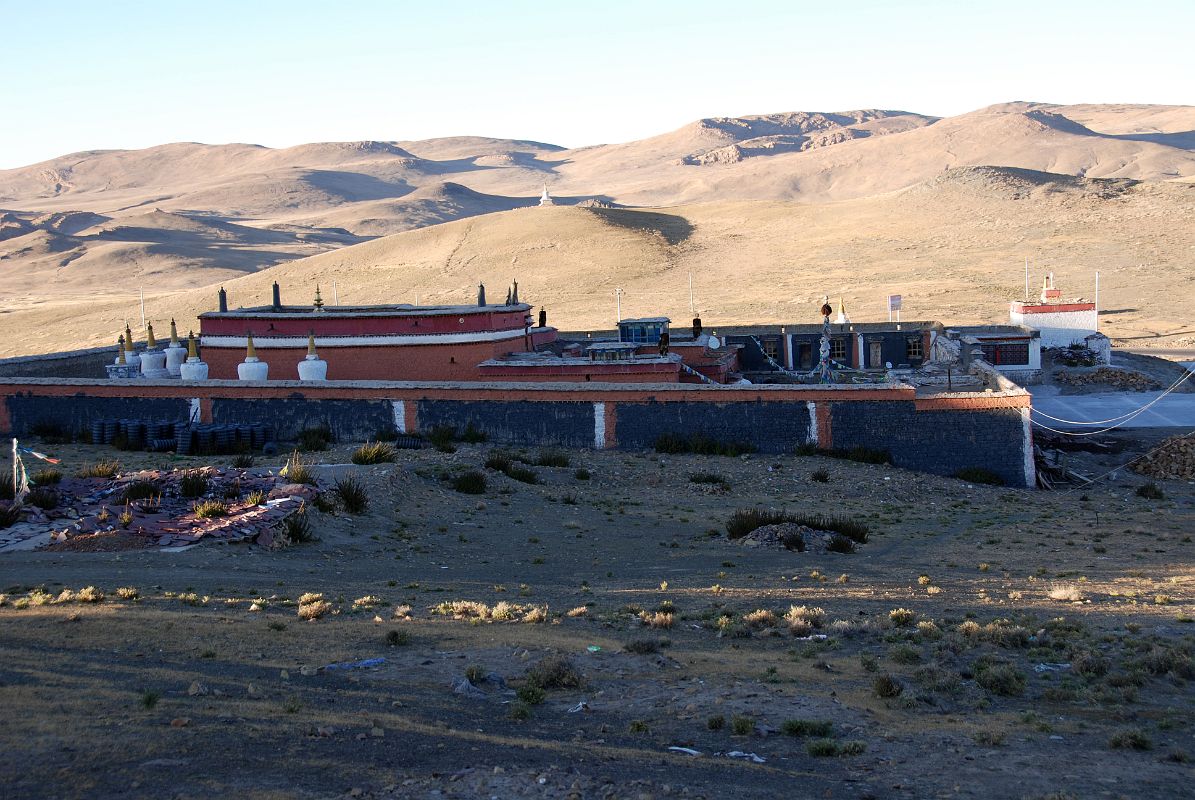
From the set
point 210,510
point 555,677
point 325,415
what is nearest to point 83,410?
point 325,415

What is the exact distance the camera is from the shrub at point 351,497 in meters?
19.0

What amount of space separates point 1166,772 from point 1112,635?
4.07 metres

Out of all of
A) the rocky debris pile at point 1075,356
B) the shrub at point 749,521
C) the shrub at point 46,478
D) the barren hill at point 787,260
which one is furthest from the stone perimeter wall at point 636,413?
the barren hill at point 787,260

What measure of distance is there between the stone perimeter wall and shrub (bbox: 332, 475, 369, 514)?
26.4 feet

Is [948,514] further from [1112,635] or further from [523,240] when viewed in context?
[523,240]

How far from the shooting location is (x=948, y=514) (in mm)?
22516

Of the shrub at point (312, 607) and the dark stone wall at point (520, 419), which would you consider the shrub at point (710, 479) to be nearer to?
the dark stone wall at point (520, 419)

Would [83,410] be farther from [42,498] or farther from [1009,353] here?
[1009,353]

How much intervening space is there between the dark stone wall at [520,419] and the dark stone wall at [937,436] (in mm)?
5766

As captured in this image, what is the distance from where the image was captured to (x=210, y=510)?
56.7ft

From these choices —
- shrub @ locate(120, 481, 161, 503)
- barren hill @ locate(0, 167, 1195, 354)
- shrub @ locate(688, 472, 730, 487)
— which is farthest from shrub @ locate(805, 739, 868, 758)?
barren hill @ locate(0, 167, 1195, 354)

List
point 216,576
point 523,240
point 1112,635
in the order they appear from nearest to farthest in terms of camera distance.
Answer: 1. point 1112,635
2. point 216,576
3. point 523,240

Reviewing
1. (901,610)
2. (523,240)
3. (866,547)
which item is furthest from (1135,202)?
(901,610)

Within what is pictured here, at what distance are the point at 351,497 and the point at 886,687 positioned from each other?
1089cm
